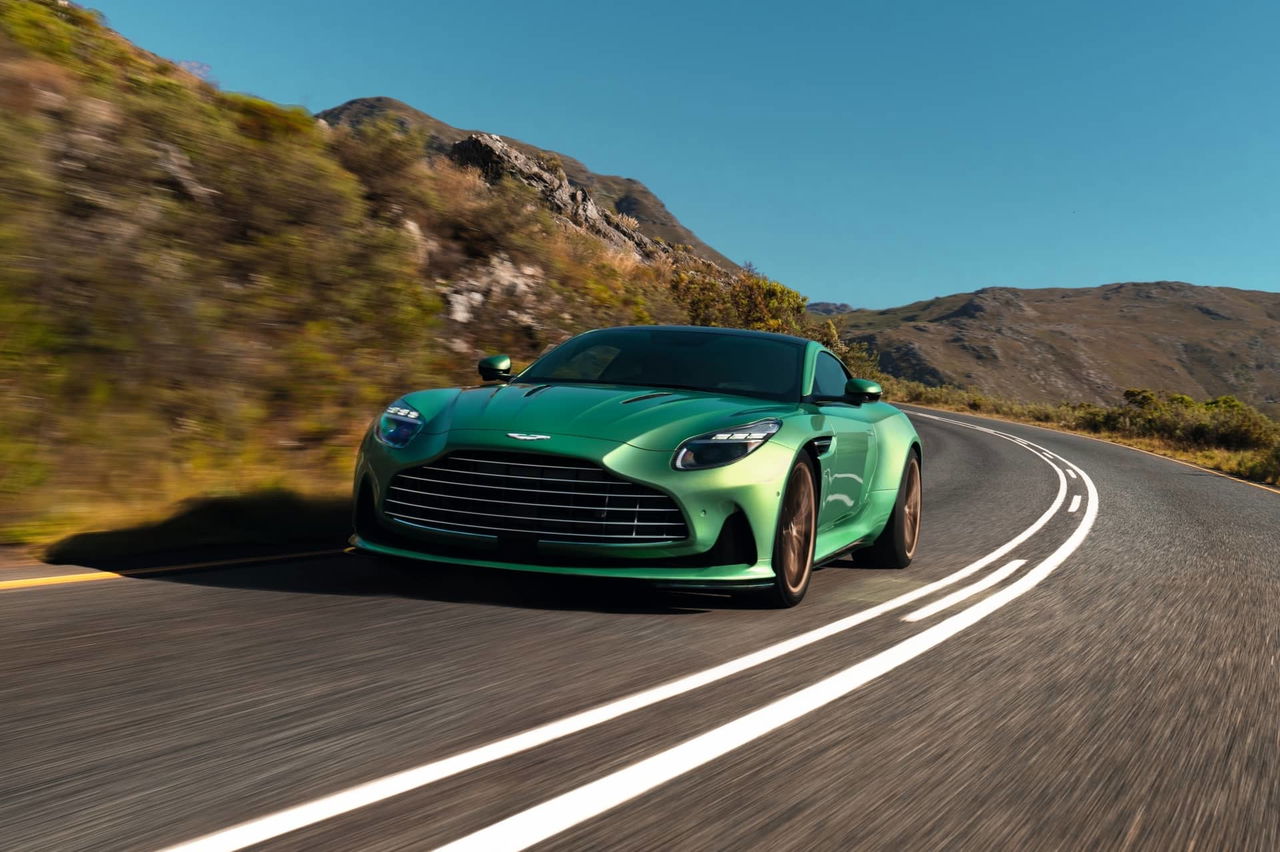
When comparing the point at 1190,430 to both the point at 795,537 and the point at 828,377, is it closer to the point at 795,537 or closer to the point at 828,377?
the point at 828,377

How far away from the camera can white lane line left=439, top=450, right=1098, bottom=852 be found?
99.1 inches

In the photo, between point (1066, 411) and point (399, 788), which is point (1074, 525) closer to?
point (399, 788)

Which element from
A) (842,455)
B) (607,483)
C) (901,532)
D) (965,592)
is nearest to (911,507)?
(901,532)

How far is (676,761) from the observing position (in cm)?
314

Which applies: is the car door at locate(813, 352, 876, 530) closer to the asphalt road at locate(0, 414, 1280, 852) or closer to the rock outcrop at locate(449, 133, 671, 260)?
the asphalt road at locate(0, 414, 1280, 852)

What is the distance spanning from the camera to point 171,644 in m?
4.12

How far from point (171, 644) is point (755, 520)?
8.04 ft

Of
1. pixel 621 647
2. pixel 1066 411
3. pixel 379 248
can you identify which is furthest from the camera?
pixel 1066 411

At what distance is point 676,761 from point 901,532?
4610mm

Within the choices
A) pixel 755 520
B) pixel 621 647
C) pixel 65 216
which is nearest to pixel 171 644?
pixel 621 647

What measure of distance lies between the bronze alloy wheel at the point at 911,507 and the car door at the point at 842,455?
87 centimetres

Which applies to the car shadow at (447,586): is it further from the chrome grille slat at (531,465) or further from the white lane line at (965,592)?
Result: the white lane line at (965,592)

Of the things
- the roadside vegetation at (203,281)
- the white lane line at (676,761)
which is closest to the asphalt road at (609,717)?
the white lane line at (676,761)

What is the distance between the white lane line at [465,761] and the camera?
7.92 feet
